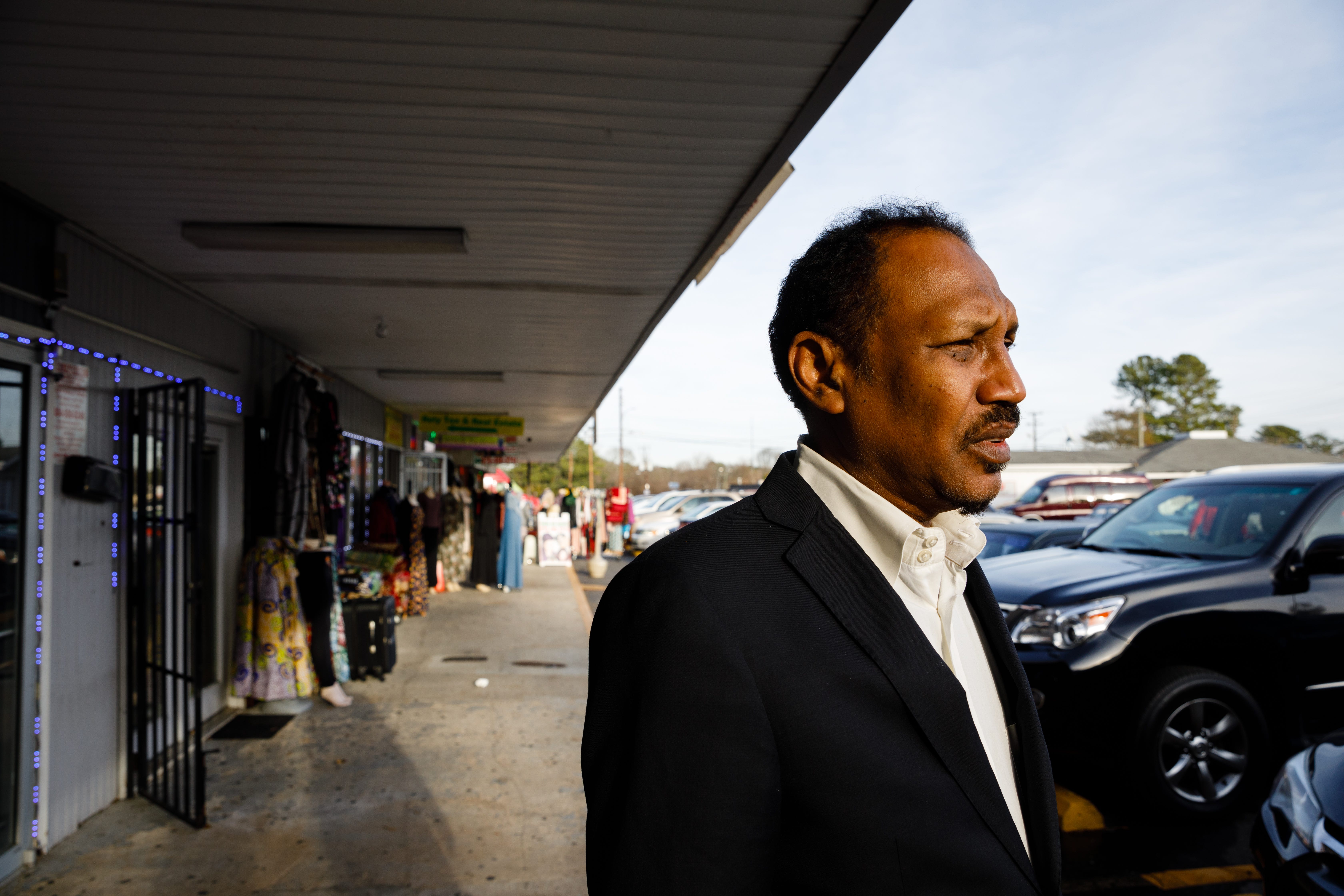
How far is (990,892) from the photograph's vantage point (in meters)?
1.10

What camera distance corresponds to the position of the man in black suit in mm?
1030

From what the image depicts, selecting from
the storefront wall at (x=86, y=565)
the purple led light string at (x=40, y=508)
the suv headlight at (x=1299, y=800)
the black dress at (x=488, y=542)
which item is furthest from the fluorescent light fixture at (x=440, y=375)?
the suv headlight at (x=1299, y=800)

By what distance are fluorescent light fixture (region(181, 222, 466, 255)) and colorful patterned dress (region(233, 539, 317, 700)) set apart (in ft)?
8.94

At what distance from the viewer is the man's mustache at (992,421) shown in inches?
50.4

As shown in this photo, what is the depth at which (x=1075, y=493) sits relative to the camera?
19.6 metres

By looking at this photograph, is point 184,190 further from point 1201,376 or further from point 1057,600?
point 1201,376

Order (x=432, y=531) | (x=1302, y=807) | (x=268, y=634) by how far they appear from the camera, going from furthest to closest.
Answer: (x=432, y=531)
(x=268, y=634)
(x=1302, y=807)

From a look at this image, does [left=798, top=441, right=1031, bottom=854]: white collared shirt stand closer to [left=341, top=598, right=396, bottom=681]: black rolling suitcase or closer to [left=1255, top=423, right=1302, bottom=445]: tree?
[left=341, top=598, right=396, bottom=681]: black rolling suitcase

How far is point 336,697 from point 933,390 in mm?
6412

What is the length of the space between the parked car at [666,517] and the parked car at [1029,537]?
12082mm

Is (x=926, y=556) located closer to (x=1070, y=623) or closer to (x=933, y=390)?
(x=933, y=390)

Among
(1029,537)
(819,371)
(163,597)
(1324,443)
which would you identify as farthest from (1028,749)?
(1324,443)

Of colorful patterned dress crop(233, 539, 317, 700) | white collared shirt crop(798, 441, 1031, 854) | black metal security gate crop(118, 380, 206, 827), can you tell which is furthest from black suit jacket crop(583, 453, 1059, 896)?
colorful patterned dress crop(233, 539, 317, 700)

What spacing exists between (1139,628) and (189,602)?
521cm
